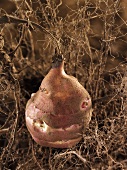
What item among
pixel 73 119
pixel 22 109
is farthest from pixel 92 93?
pixel 73 119

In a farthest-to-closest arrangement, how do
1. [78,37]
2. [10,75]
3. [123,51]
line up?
[123,51]
[78,37]
[10,75]

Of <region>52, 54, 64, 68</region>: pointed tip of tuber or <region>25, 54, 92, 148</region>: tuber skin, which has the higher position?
<region>52, 54, 64, 68</region>: pointed tip of tuber

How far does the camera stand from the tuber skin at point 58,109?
1090 millimetres

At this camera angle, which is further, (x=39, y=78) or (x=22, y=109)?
(x=39, y=78)

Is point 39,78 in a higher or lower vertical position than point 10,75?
lower

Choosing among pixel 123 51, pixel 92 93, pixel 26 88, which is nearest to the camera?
pixel 92 93

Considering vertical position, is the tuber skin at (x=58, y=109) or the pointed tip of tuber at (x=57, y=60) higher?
the pointed tip of tuber at (x=57, y=60)

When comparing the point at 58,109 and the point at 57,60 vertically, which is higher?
the point at 57,60

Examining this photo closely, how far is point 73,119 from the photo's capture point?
1.13 m

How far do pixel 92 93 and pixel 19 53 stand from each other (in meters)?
0.70

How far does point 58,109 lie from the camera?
1.10 meters

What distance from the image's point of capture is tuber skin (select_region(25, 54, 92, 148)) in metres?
1.09

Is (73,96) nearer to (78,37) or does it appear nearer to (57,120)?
(57,120)

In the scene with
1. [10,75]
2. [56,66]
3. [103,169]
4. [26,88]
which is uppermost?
[56,66]
